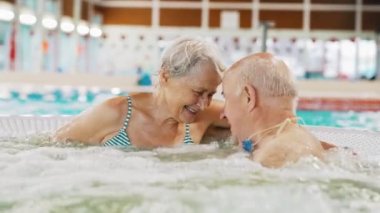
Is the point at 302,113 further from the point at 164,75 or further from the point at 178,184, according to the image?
the point at 178,184

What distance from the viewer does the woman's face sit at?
247 cm

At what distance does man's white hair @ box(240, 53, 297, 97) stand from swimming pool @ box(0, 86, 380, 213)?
253 mm

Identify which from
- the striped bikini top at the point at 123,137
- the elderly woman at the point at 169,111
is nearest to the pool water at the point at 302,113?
the elderly woman at the point at 169,111

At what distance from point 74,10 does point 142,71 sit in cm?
274

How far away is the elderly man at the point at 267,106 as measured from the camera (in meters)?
1.99

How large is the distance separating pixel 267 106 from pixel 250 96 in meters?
0.07

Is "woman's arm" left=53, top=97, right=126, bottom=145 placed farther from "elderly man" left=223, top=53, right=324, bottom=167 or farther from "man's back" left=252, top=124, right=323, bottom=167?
"man's back" left=252, top=124, right=323, bottom=167

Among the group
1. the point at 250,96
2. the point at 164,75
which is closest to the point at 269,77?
the point at 250,96

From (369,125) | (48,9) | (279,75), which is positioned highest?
(48,9)

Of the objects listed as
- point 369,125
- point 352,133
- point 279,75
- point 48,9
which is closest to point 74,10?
point 48,9

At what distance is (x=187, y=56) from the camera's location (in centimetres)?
248

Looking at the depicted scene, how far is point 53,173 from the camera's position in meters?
1.83

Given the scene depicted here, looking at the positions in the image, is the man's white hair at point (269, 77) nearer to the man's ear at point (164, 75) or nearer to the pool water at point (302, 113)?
the man's ear at point (164, 75)

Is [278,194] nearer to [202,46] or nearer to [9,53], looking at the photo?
[202,46]
